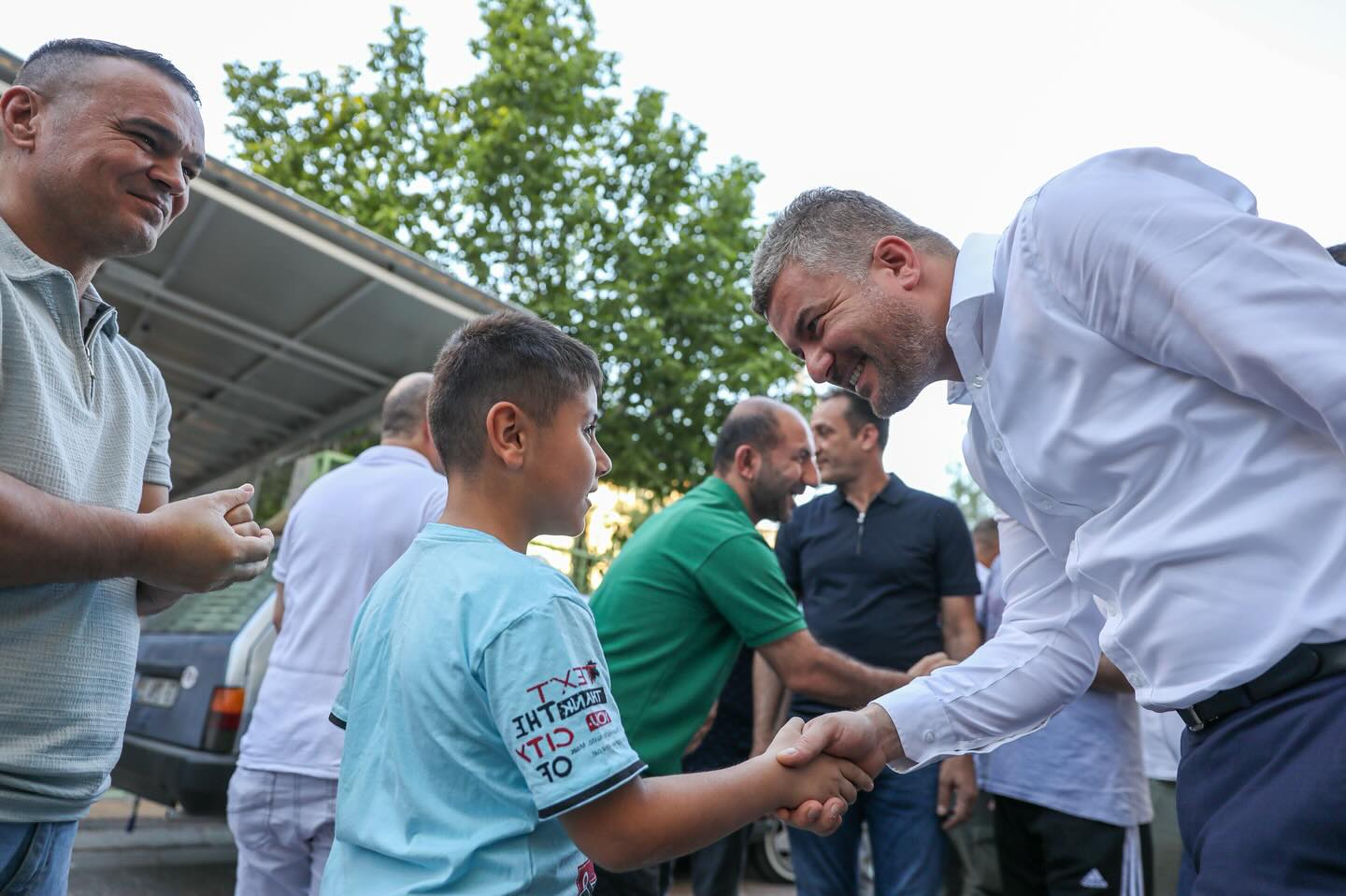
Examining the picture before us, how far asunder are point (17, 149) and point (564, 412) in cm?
103

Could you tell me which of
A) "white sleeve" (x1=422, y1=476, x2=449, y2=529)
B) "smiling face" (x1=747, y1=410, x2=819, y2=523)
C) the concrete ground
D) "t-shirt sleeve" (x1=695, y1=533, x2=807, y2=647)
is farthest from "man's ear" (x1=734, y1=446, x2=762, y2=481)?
the concrete ground

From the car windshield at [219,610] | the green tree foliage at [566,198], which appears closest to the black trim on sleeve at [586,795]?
the car windshield at [219,610]

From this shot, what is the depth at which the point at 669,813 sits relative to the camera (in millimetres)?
1655

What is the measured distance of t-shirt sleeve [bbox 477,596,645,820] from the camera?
1.53 meters

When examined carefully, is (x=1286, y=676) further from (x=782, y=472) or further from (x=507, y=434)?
(x=782, y=472)

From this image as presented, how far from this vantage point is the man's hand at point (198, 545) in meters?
1.64

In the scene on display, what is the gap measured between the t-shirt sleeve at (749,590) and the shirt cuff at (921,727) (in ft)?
3.15

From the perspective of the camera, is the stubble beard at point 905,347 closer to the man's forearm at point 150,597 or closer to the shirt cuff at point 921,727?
the shirt cuff at point 921,727

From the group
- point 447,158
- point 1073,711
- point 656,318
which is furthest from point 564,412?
point 447,158

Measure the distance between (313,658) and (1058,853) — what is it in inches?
109

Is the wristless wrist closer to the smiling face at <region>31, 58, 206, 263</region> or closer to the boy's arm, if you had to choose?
the boy's arm

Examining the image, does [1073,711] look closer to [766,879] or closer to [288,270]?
[766,879]

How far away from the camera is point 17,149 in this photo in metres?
1.86

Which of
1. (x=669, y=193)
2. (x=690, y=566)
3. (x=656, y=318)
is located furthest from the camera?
(x=669, y=193)
